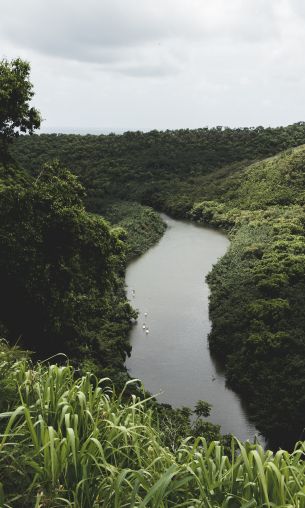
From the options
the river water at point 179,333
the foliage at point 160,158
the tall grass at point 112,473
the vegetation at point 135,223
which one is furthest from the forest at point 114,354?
the foliage at point 160,158

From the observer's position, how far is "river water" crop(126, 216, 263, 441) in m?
18.2

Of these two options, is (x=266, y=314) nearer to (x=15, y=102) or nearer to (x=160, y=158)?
(x=15, y=102)

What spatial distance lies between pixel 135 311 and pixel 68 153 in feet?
165

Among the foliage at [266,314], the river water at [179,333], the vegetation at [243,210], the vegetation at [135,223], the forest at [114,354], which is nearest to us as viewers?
the forest at [114,354]

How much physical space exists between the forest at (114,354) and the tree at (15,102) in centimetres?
5

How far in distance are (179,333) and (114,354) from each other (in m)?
5.23

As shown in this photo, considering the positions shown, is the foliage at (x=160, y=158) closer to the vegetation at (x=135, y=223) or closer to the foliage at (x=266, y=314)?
the vegetation at (x=135, y=223)

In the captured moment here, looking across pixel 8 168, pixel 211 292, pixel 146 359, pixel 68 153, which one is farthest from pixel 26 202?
pixel 68 153

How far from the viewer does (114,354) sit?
19.5 m

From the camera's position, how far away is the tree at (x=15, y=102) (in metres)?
15.9

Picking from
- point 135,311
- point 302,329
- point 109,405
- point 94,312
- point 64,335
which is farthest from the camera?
point 135,311

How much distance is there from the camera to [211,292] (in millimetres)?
28656

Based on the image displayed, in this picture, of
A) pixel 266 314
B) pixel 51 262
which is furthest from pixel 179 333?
pixel 51 262

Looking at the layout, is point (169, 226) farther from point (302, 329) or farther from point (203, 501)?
point (203, 501)
